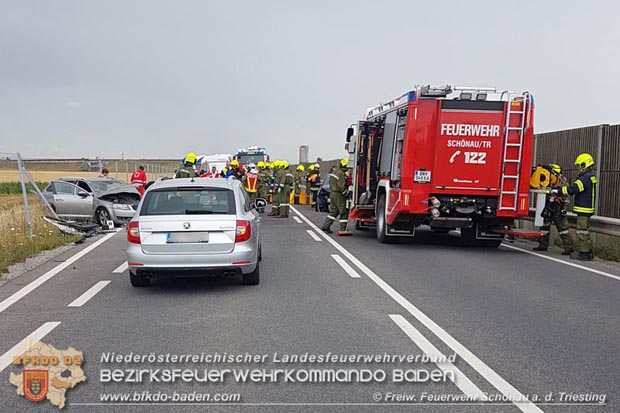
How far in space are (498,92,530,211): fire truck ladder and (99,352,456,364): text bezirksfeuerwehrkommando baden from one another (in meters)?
8.09

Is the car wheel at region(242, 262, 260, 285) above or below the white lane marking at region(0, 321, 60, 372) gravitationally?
above

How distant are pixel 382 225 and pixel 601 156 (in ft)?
16.4

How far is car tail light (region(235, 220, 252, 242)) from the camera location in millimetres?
8273

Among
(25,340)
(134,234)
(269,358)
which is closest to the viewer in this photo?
(269,358)

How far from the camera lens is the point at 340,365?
531 centimetres

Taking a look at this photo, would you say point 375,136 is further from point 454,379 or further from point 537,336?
point 454,379

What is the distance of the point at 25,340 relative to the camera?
610cm

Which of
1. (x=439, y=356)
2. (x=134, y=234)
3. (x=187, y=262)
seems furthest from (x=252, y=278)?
(x=439, y=356)

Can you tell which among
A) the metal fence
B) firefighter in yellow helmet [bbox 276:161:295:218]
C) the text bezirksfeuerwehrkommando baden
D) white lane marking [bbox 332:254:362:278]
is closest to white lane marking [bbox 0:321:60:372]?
the text bezirksfeuerwehrkommando baden

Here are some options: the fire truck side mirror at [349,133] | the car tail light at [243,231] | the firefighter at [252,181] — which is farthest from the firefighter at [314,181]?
the car tail light at [243,231]

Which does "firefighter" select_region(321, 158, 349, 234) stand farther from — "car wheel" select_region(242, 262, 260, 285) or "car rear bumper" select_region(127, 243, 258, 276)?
"car rear bumper" select_region(127, 243, 258, 276)

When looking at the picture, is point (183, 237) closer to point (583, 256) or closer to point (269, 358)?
point (269, 358)

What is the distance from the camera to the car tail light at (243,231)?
8.27 m

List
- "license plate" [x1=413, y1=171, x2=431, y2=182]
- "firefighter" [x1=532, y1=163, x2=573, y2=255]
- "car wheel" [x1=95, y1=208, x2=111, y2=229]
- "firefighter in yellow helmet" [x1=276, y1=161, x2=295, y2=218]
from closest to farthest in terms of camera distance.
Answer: "firefighter" [x1=532, y1=163, x2=573, y2=255] < "license plate" [x1=413, y1=171, x2=431, y2=182] < "car wheel" [x1=95, y1=208, x2=111, y2=229] < "firefighter in yellow helmet" [x1=276, y1=161, x2=295, y2=218]
